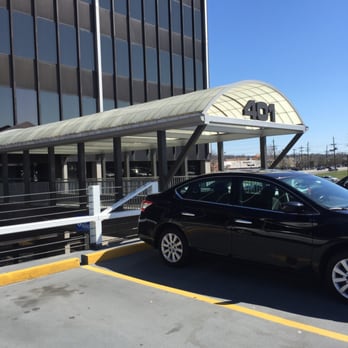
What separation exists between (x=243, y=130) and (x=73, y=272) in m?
8.19

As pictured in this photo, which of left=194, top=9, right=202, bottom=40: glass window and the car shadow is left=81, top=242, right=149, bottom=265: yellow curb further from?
left=194, top=9, right=202, bottom=40: glass window

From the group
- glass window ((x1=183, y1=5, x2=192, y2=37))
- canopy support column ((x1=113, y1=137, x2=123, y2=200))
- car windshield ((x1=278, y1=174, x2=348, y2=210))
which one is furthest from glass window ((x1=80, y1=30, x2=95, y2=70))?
car windshield ((x1=278, y1=174, x2=348, y2=210))

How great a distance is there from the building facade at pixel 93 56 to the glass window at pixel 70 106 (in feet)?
0.19

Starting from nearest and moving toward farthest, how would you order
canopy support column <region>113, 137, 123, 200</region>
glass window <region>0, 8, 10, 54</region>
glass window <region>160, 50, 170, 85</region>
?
canopy support column <region>113, 137, 123, 200</region>
glass window <region>0, 8, 10, 54</region>
glass window <region>160, 50, 170, 85</region>

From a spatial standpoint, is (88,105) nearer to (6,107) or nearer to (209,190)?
(6,107)

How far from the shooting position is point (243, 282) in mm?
5457

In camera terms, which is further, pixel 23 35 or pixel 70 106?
pixel 70 106

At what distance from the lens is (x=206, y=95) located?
986 centimetres

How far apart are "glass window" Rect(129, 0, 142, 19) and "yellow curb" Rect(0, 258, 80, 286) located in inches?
952

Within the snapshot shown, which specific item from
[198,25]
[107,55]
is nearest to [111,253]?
[107,55]

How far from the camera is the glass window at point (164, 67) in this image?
93.8 ft

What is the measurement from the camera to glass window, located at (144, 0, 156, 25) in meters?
27.9

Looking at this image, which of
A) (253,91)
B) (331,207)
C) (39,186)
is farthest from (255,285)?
(39,186)

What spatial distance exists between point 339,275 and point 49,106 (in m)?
21.4
